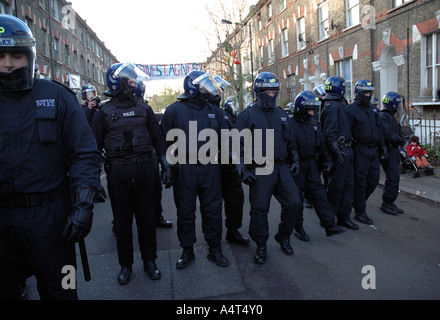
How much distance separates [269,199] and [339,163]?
1.38m

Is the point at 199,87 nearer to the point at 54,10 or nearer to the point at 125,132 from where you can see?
the point at 125,132

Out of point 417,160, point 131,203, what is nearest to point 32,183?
point 131,203

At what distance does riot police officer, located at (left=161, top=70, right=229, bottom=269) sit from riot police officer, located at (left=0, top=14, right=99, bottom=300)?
64.7 inches

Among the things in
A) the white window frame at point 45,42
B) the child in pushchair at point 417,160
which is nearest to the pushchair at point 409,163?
the child in pushchair at point 417,160

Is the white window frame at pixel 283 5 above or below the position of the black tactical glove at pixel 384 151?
above

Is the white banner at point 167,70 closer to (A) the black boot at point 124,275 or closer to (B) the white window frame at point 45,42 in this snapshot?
(B) the white window frame at point 45,42

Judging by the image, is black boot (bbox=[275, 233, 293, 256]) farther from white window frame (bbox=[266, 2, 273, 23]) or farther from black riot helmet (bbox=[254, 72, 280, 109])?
white window frame (bbox=[266, 2, 273, 23])

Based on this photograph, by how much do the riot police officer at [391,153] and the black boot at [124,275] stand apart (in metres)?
4.08

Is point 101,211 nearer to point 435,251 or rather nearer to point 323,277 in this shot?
point 323,277

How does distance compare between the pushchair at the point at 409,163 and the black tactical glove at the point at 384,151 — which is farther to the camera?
the pushchair at the point at 409,163

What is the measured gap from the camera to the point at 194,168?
3719mm

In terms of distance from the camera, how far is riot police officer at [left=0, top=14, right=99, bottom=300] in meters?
1.98

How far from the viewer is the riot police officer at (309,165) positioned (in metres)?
4.39

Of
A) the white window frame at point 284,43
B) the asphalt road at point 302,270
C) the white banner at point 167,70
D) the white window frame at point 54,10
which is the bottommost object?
the asphalt road at point 302,270
